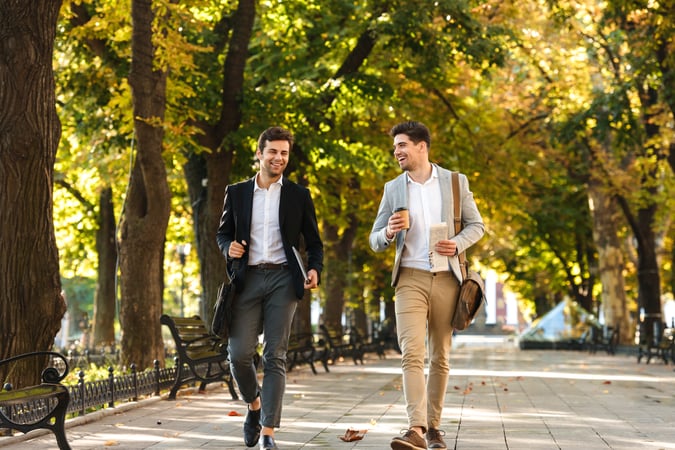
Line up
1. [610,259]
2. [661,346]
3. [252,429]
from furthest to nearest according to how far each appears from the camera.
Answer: [610,259], [661,346], [252,429]

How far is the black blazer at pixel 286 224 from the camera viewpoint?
26.7ft

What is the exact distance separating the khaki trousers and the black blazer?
685 millimetres

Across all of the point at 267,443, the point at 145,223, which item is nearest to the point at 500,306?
the point at 145,223

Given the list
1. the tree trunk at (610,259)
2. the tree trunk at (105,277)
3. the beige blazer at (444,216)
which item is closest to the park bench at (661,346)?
the tree trunk at (610,259)

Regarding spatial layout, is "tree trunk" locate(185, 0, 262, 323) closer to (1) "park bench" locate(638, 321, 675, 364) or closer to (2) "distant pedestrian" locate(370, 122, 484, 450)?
(1) "park bench" locate(638, 321, 675, 364)

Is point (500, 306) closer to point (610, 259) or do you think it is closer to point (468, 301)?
point (610, 259)

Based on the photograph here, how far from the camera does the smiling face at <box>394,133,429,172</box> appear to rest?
8.13m

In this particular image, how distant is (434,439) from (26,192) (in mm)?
4635

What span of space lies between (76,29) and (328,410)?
817 centimetres

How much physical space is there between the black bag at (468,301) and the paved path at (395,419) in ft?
3.92

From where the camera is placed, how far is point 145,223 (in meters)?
17.0

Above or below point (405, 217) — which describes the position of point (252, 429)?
below

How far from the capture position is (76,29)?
18.0m

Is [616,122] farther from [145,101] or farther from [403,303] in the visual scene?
[403,303]
